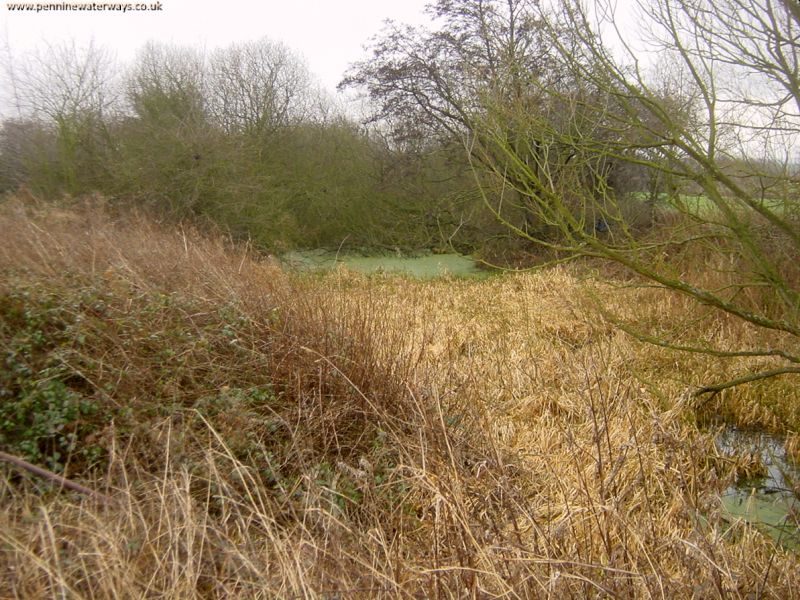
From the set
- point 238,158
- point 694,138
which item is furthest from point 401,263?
point 694,138

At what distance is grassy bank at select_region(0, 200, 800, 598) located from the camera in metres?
2.32

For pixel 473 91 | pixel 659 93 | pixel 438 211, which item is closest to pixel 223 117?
pixel 438 211

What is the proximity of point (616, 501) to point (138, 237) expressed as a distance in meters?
6.45

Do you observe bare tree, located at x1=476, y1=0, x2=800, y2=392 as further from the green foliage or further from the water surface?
the water surface

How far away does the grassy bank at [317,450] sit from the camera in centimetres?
232

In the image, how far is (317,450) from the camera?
383 cm

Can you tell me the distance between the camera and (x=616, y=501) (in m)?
2.42

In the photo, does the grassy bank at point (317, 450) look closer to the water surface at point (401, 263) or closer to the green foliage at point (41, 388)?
the green foliage at point (41, 388)

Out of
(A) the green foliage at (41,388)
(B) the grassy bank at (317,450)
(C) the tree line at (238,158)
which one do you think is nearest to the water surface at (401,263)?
(C) the tree line at (238,158)

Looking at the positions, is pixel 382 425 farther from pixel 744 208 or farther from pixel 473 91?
pixel 744 208

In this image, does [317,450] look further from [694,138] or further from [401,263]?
[401,263]

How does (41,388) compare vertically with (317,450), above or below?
above

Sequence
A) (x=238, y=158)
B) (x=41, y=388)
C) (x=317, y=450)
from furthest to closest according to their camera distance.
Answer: (x=238, y=158) < (x=317, y=450) < (x=41, y=388)

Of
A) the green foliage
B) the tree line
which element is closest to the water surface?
the tree line
